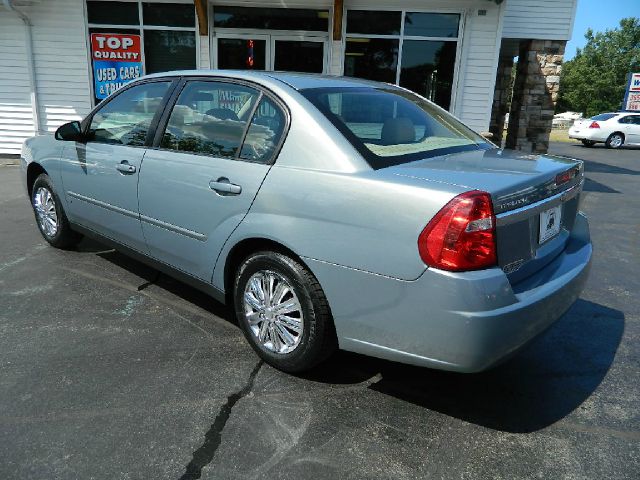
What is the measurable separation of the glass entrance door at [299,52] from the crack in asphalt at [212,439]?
28.5ft

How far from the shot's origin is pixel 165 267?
3541mm

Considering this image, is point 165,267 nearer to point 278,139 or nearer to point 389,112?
point 278,139

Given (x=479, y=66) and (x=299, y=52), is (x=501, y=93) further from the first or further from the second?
(x=299, y=52)

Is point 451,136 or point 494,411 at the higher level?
point 451,136

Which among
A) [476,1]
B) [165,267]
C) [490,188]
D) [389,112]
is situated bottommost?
[165,267]

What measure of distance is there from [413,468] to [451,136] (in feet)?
6.45

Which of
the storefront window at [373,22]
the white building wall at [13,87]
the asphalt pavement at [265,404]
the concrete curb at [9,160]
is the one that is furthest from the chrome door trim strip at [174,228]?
the white building wall at [13,87]

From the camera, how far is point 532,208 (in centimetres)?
237

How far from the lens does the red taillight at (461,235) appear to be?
6.91 feet

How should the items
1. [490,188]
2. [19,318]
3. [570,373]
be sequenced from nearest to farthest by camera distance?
1. [490,188]
2. [570,373]
3. [19,318]

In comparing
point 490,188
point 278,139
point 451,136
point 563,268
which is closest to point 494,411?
point 563,268

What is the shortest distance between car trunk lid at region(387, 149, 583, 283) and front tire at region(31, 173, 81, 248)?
A: 3.49m

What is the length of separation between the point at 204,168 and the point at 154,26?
869cm

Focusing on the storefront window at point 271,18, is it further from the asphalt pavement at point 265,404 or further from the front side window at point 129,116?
the asphalt pavement at point 265,404
